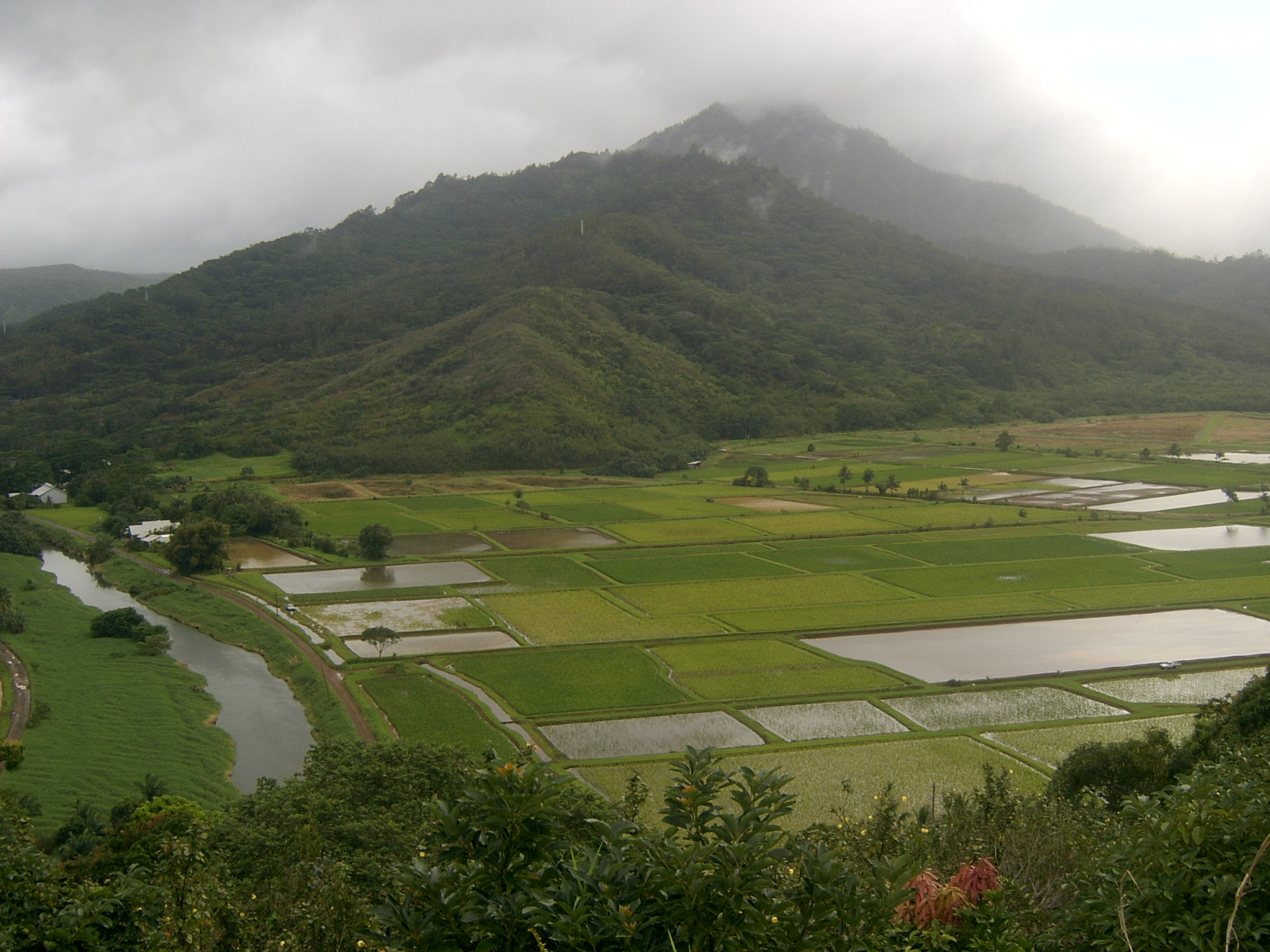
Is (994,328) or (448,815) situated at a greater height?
(994,328)

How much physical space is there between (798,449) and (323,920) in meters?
84.4

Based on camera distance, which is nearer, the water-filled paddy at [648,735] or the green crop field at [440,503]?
the water-filled paddy at [648,735]

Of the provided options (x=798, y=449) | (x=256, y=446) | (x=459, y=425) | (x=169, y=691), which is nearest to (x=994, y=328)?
(x=798, y=449)

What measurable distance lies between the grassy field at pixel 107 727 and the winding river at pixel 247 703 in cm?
51

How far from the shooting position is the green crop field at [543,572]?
136ft

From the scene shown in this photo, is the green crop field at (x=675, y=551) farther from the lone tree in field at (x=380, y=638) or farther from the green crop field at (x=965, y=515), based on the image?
the lone tree in field at (x=380, y=638)

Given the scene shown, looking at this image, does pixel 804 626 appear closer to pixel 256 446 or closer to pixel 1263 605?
pixel 1263 605

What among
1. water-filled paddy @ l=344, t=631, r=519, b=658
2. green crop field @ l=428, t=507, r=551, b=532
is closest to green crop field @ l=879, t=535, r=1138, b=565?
→ green crop field @ l=428, t=507, r=551, b=532

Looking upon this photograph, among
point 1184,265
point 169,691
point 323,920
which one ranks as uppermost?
point 1184,265

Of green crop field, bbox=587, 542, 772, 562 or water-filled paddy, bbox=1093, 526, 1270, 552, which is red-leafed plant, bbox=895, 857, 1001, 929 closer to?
green crop field, bbox=587, 542, 772, 562

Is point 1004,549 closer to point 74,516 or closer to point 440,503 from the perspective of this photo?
point 440,503

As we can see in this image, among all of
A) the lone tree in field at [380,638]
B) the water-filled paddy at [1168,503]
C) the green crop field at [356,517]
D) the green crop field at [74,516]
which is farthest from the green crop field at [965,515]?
the green crop field at [74,516]

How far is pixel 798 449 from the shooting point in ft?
298

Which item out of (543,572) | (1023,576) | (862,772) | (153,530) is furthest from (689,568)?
(153,530)
